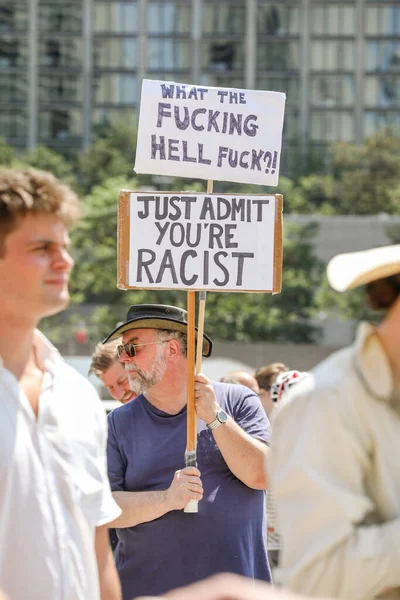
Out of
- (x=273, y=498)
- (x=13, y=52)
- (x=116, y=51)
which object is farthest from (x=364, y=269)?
(x=13, y=52)

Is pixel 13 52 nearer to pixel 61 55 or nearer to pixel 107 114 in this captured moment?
pixel 61 55

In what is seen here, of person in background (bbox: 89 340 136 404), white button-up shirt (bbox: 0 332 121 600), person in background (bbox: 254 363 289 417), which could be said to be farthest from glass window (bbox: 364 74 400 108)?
white button-up shirt (bbox: 0 332 121 600)

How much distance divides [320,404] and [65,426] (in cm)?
84

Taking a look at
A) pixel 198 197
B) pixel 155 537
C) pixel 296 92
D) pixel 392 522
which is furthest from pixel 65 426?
pixel 296 92

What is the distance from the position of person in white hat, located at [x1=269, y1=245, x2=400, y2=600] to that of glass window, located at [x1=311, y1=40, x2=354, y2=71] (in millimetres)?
92246

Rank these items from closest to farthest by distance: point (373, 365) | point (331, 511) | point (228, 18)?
point (331, 511), point (373, 365), point (228, 18)

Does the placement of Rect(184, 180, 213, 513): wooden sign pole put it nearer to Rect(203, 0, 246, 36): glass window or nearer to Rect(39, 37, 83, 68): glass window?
Rect(203, 0, 246, 36): glass window

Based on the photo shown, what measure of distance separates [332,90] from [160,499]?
9084 centimetres

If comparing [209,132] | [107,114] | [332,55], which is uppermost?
[332,55]

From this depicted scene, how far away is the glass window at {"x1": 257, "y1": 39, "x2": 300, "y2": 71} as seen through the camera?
92.0 meters

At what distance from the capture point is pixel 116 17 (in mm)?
93062

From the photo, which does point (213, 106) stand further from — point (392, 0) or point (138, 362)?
point (392, 0)

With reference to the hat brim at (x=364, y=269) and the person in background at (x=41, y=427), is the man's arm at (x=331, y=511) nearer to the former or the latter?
the hat brim at (x=364, y=269)

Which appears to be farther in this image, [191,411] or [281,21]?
[281,21]
